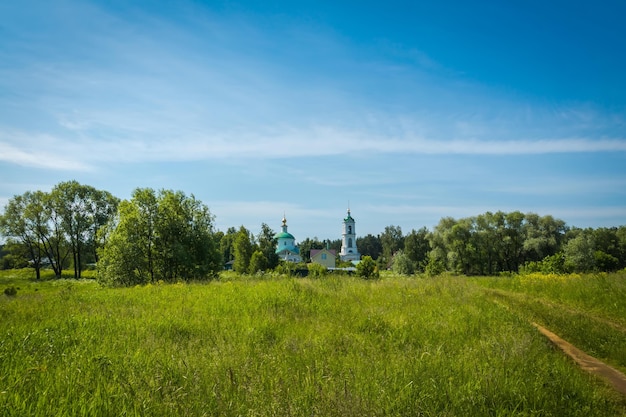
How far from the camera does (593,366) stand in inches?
270

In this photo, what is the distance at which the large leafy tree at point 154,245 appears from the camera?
3447 cm

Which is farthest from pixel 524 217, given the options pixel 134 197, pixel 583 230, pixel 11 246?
pixel 11 246

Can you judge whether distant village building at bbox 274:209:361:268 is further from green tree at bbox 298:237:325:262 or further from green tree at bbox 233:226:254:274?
green tree at bbox 233:226:254:274

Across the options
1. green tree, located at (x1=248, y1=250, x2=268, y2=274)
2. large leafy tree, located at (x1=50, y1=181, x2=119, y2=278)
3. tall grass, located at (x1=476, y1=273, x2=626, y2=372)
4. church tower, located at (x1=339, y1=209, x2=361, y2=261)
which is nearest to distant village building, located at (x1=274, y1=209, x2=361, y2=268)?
church tower, located at (x1=339, y1=209, x2=361, y2=261)

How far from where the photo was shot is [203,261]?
3903 cm

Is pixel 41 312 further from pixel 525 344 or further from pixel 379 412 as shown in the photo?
pixel 525 344

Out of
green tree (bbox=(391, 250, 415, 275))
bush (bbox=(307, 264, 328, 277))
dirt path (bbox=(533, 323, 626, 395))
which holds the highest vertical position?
bush (bbox=(307, 264, 328, 277))

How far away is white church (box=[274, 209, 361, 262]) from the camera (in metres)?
119

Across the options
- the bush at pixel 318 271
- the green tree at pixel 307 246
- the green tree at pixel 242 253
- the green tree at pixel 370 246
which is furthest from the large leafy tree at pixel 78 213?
the green tree at pixel 370 246

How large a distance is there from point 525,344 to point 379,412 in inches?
181

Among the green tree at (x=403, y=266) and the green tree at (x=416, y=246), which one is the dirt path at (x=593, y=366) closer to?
the green tree at (x=403, y=266)

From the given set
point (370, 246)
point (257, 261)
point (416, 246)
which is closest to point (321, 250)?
point (416, 246)

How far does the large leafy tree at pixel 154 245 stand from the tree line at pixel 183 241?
0.32 ft

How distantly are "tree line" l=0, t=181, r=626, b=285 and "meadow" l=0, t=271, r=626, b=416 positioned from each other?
25.5 meters
